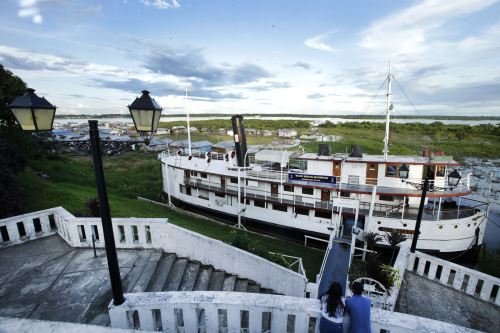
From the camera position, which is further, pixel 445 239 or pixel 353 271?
pixel 445 239

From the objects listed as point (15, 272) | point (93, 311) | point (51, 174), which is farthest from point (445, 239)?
point (51, 174)

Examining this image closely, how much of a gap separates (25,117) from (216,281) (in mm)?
5226

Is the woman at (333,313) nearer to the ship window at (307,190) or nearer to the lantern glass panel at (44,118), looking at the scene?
the lantern glass panel at (44,118)

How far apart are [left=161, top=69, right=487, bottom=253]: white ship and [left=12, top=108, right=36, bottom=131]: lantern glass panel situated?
12.6 meters

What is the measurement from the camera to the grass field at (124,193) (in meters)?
13.1

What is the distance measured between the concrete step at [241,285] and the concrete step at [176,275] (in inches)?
55.9

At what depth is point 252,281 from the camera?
6895mm

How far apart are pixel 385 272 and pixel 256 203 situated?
11.8 metres

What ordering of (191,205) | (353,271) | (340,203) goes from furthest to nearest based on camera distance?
1. (191,205)
2. (340,203)
3. (353,271)

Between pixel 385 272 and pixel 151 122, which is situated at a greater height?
pixel 151 122

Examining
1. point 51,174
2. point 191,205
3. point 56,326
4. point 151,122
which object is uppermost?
point 151,122

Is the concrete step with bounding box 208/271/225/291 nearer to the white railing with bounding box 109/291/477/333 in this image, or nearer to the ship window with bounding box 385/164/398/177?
the white railing with bounding box 109/291/477/333

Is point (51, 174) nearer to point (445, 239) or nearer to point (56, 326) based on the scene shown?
point (56, 326)

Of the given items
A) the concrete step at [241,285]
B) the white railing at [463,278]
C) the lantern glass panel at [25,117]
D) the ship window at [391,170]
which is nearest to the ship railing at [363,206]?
the ship window at [391,170]
